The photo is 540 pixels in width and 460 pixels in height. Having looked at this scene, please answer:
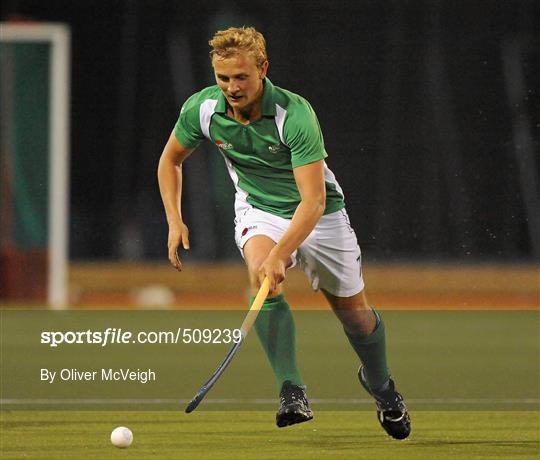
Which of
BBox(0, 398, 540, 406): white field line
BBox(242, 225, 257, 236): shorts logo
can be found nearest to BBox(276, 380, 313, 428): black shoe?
BBox(242, 225, 257, 236): shorts logo

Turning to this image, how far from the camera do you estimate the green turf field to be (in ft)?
14.6

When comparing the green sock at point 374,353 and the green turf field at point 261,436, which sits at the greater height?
the green sock at point 374,353

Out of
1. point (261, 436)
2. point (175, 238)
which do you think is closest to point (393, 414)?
point (261, 436)

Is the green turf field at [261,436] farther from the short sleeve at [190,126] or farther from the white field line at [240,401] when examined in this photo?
the short sleeve at [190,126]

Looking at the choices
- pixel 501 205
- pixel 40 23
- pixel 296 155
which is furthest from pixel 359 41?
pixel 296 155

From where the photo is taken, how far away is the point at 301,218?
4.48 meters

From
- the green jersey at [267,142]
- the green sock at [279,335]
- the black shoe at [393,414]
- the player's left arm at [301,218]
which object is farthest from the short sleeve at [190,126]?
the black shoe at [393,414]

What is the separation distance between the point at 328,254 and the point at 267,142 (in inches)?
19.0

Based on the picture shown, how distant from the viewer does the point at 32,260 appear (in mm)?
10453

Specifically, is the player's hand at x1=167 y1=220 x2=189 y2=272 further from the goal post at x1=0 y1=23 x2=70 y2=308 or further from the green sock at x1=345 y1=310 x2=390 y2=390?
the goal post at x1=0 y1=23 x2=70 y2=308

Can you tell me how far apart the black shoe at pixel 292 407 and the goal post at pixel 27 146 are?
5757mm

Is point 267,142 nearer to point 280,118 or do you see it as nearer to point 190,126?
point 280,118

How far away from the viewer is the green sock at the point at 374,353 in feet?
16.6

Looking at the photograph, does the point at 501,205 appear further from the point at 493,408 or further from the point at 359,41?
the point at 493,408
